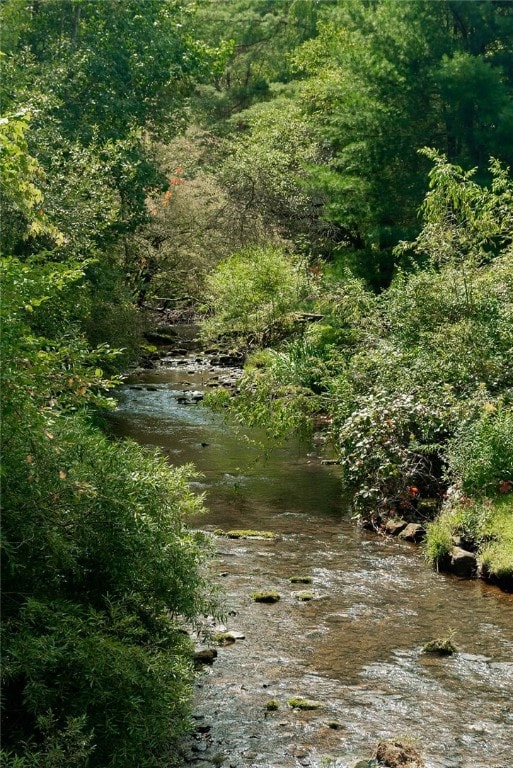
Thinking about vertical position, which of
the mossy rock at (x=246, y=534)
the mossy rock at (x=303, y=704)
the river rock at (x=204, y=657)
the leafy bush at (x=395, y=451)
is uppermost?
the leafy bush at (x=395, y=451)

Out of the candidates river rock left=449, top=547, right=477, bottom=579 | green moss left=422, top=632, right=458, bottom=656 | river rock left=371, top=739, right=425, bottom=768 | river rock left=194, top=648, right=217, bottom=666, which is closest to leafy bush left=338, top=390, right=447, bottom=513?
river rock left=449, top=547, right=477, bottom=579

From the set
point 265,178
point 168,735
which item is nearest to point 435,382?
point 168,735

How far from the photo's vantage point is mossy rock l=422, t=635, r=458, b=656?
8531 mm

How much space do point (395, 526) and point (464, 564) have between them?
1.85 m

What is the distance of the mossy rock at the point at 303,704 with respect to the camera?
7352mm

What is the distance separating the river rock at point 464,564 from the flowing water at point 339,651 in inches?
8.3

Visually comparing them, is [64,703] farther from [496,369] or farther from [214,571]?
[496,369]

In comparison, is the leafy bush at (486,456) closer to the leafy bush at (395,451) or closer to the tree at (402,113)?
the leafy bush at (395,451)

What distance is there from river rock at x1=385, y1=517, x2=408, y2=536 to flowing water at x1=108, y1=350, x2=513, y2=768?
476 millimetres

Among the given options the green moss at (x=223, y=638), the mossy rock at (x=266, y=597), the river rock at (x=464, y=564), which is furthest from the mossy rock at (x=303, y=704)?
the river rock at (x=464, y=564)

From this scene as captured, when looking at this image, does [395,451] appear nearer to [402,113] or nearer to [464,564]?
[464,564]

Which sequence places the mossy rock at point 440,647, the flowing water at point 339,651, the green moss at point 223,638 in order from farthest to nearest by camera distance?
the green moss at point 223,638
the mossy rock at point 440,647
the flowing water at point 339,651

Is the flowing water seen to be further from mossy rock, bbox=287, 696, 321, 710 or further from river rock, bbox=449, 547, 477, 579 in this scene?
river rock, bbox=449, 547, 477, 579

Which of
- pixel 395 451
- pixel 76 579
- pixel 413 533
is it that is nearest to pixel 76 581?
pixel 76 579
